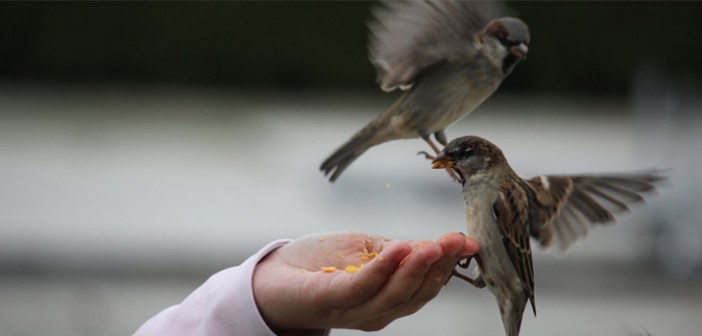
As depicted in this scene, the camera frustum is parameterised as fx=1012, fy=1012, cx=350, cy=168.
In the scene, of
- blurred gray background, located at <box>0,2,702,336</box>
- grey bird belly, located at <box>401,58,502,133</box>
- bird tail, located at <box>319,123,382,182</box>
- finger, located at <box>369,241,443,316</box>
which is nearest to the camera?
finger, located at <box>369,241,443,316</box>

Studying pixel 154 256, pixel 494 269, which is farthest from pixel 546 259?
pixel 494 269

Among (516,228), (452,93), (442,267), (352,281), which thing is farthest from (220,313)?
(452,93)

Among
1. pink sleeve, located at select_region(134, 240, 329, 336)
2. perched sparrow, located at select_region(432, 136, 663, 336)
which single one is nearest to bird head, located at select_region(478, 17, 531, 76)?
perched sparrow, located at select_region(432, 136, 663, 336)

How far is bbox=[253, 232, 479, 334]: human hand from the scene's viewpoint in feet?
4.50

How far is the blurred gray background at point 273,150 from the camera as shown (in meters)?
5.04

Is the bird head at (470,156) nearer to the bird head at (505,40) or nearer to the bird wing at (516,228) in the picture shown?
the bird wing at (516,228)

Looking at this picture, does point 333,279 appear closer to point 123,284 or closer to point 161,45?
point 123,284

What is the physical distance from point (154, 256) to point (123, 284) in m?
0.40

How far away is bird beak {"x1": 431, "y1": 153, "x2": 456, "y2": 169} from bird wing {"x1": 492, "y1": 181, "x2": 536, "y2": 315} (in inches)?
3.6

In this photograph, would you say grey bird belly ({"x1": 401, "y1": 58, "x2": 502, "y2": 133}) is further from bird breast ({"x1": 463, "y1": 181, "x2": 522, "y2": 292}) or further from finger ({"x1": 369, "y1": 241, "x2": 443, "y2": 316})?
finger ({"x1": 369, "y1": 241, "x2": 443, "y2": 316})

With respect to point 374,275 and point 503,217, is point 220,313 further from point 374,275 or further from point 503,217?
point 503,217

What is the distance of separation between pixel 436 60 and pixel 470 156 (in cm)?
34

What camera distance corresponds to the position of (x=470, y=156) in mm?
1581

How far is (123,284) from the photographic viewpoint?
5062 millimetres
